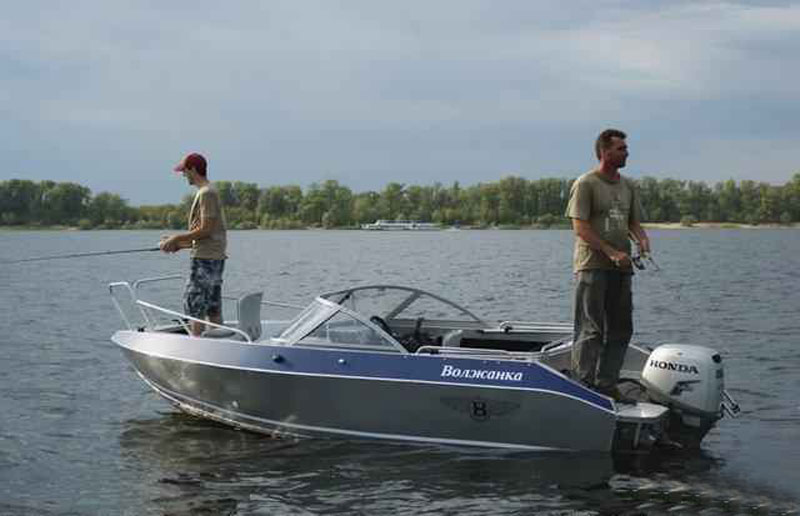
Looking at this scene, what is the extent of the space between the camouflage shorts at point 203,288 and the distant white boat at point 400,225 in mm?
136118

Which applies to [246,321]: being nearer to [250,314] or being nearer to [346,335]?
[250,314]

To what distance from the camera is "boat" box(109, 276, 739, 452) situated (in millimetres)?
8391

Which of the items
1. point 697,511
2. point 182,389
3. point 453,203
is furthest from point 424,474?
point 453,203

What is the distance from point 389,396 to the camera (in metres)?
8.84

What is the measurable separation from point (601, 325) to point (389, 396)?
200cm

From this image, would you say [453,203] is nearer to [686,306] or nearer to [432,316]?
[686,306]

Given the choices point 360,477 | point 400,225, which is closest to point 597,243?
point 360,477

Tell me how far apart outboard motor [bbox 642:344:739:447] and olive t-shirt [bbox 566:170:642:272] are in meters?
1.06

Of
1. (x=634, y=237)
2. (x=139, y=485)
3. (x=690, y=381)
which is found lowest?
(x=139, y=485)

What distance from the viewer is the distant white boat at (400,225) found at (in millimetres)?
147125

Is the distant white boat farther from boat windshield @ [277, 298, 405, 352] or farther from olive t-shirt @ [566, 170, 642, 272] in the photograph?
olive t-shirt @ [566, 170, 642, 272]

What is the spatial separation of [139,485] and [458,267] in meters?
35.5

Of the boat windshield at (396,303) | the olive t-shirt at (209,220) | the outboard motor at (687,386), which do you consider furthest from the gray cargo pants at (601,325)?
the olive t-shirt at (209,220)

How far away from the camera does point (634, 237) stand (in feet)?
27.9
